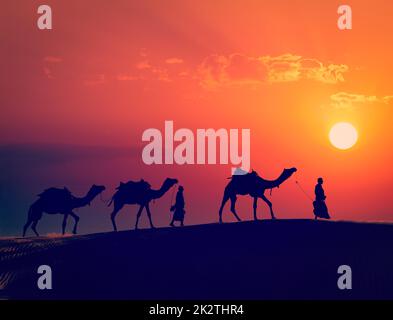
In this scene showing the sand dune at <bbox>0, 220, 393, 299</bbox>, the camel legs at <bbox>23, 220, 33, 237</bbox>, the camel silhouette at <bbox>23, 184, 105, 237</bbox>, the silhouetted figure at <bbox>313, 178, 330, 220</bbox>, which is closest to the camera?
the sand dune at <bbox>0, 220, 393, 299</bbox>

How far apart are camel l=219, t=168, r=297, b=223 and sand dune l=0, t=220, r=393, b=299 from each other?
802 millimetres

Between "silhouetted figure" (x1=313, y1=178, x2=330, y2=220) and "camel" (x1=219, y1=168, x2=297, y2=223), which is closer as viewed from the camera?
"silhouetted figure" (x1=313, y1=178, x2=330, y2=220)

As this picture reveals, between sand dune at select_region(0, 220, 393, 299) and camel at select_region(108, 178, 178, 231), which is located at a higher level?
camel at select_region(108, 178, 178, 231)

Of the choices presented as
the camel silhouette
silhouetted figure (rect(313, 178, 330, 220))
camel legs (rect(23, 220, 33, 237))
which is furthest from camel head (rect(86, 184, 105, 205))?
silhouetted figure (rect(313, 178, 330, 220))

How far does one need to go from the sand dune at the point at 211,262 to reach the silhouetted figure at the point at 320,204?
0.52 metres

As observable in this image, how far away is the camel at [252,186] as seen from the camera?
1055 inches

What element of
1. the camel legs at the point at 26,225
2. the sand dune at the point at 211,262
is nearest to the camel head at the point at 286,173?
the sand dune at the point at 211,262

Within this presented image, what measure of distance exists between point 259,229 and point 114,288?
475 cm

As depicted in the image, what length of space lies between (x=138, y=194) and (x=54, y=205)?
225 cm

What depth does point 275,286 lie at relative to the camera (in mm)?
24469

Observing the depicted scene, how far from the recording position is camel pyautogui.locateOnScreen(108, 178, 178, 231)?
26.8 meters

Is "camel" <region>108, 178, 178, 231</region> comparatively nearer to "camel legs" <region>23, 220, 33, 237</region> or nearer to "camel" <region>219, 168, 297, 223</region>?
"camel" <region>219, 168, 297, 223</region>
